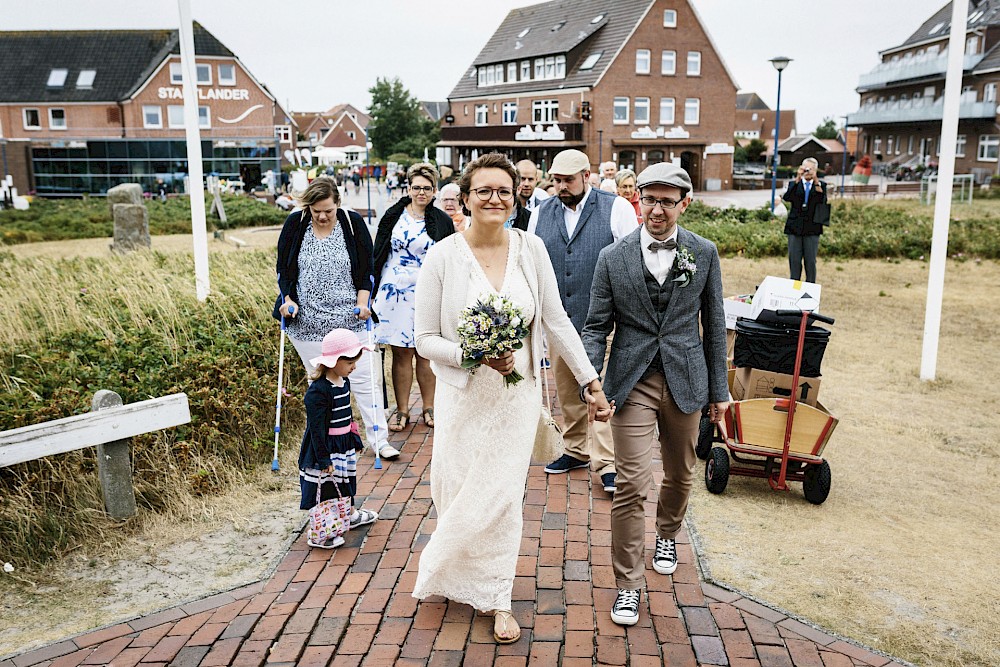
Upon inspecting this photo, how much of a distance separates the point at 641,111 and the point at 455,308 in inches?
1836

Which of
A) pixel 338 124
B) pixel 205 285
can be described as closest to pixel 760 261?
pixel 205 285

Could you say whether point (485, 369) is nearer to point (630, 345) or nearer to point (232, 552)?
point (630, 345)

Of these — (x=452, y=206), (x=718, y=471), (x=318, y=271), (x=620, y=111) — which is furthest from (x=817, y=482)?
(x=620, y=111)

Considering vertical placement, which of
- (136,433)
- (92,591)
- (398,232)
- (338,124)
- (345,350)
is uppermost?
(338,124)

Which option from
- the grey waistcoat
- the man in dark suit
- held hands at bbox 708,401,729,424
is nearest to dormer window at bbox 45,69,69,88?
the man in dark suit

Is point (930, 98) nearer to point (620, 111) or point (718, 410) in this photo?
point (620, 111)

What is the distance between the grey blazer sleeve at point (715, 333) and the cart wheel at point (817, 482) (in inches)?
68.1

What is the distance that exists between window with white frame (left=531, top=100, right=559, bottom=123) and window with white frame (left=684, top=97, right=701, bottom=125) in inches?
297

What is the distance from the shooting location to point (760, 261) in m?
16.5

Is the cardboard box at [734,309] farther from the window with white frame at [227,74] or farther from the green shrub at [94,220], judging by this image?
the window with white frame at [227,74]

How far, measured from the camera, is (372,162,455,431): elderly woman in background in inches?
249

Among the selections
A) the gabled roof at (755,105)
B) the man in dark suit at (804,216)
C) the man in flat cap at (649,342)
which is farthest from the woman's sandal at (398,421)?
the gabled roof at (755,105)

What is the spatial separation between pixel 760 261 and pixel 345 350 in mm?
13477

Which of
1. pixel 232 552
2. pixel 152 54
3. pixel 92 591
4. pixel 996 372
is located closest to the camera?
pixel 92 591
